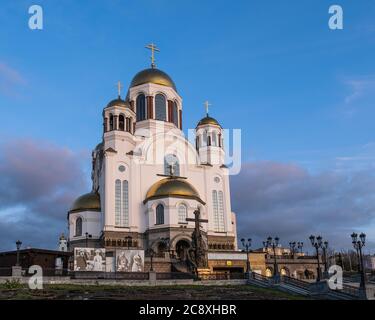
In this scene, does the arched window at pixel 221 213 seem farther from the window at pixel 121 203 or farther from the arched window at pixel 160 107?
the arched window at pixel 160 107

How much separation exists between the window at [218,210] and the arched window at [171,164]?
16.7 ft

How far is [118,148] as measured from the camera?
54.4 metres

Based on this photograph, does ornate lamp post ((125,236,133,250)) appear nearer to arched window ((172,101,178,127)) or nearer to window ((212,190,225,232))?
window ((212,190,225,232))

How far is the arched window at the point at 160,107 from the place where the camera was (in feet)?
200

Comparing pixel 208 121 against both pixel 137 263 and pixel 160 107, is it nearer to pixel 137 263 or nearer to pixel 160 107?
pixel 160 107

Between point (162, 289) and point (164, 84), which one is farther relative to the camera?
point (164, 84)

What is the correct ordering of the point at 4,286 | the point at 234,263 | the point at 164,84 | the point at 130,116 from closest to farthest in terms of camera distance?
1. the point at 4,286
2. the point at 234,263
3. the point at 130,116
4. the point at 164,84

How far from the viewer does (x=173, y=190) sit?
166ft

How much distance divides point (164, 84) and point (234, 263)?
25.8 metres

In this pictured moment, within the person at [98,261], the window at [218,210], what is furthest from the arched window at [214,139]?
the person at [98,261]

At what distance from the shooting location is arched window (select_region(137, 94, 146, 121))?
199 ft
